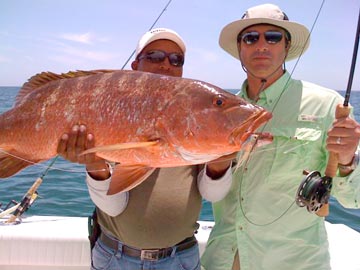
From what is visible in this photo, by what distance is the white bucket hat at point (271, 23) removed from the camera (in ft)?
8.57

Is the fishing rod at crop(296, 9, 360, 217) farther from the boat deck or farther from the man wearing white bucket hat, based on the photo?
the boat deck

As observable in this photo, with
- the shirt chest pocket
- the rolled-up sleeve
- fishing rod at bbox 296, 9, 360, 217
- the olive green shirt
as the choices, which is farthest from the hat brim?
the rolled-up sleeve

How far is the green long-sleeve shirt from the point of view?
2.54 meters

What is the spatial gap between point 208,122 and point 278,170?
83cm

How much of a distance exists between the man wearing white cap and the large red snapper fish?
1.25 feet

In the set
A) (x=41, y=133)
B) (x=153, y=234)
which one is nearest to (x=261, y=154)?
(x=153, y=234)

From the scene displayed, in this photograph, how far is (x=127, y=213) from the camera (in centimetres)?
258

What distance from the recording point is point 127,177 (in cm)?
209

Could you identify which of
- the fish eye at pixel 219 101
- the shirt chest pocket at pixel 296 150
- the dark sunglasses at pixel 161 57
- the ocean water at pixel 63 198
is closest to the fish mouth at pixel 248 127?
the fish eye at pixel 219 101

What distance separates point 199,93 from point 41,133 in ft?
3.24

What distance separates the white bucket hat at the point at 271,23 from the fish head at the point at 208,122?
81 cm

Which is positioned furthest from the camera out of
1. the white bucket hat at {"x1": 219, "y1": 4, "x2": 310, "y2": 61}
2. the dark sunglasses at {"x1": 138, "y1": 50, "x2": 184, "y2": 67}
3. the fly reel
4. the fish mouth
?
the dark sunglasses at {"x1": 138, "y1": 50, "x2": 184, "y2": 67}

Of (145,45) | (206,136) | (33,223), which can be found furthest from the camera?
(33,223)

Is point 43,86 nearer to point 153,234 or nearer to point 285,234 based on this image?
point 153,234
